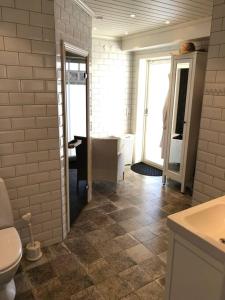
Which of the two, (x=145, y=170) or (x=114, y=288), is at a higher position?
(x=145, y=170)

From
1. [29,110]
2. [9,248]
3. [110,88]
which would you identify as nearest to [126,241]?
[9,248]

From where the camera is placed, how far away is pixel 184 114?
12.1 feet

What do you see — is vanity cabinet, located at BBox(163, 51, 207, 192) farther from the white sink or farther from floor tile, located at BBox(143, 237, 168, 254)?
the white sink

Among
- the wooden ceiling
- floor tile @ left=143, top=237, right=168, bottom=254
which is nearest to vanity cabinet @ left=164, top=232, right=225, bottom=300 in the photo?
floor tile @ left=143, top=237, right=168, bottom=254

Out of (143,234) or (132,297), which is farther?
(143,234)

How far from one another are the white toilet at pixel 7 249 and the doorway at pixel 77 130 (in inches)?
30.4

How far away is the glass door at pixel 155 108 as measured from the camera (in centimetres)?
467

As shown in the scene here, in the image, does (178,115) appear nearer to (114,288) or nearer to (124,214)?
(124,214)

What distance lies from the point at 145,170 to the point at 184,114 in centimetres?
158

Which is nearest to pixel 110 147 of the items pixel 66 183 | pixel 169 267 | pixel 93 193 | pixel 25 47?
pixel 93 193

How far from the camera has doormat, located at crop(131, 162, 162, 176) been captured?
4730mm

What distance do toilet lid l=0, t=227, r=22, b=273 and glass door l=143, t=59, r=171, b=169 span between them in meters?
3.45

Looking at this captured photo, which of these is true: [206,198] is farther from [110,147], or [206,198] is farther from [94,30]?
[94,30]

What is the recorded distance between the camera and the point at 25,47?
6.73 feet
